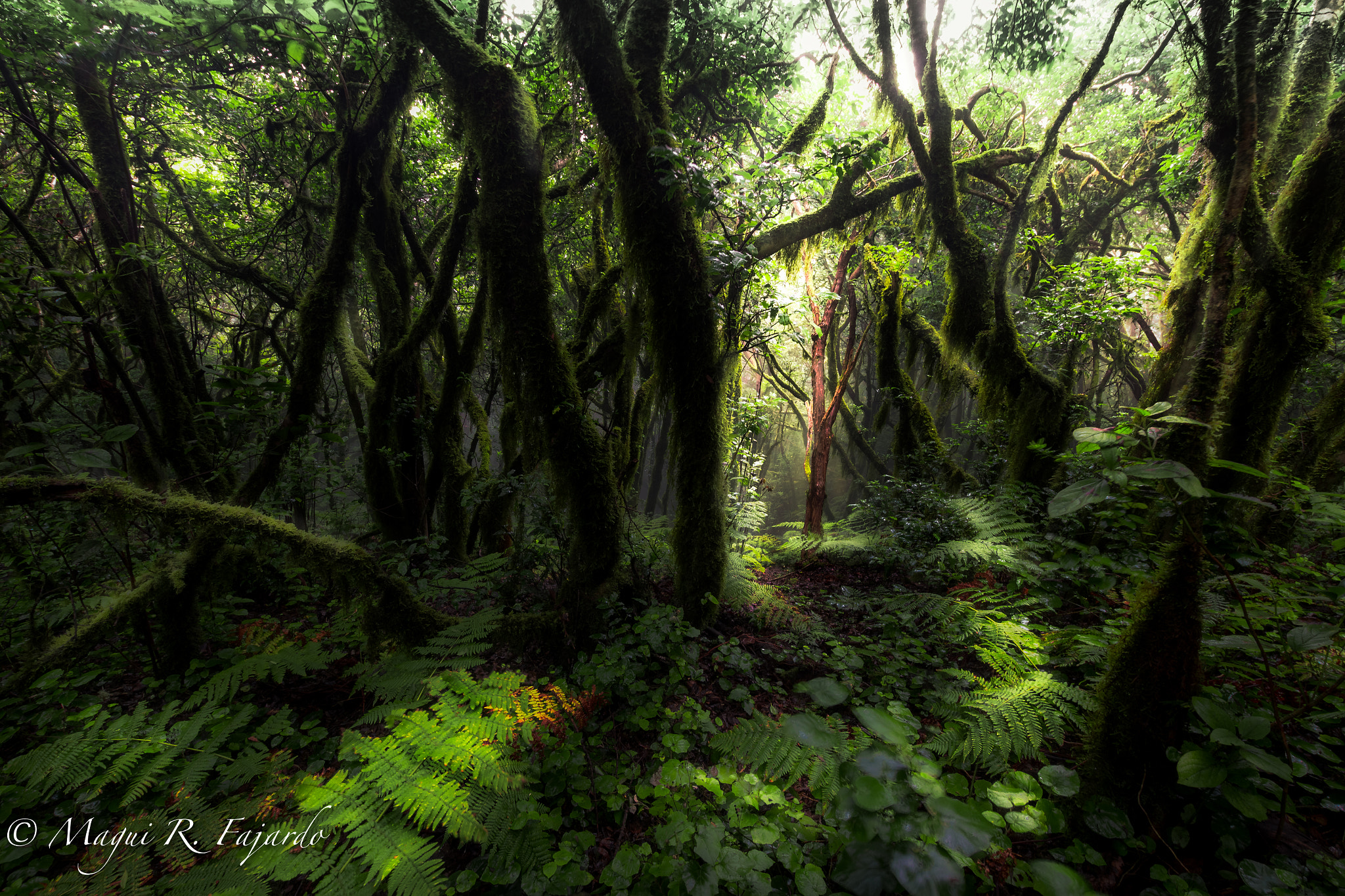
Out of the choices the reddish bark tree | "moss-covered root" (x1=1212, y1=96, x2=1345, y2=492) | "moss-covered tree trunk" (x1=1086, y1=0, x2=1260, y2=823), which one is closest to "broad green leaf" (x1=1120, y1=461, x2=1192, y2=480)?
"moss-covered tree trunk" (x1=1086, y1=0, x2=1260, y2=823)

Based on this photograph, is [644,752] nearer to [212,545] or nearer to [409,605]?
[409,605]

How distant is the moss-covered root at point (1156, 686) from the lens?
4.91ft

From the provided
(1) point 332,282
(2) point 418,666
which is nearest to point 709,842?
(2) point 418,666

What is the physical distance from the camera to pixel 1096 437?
4.61 feet

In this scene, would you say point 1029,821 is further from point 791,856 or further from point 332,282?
point 332,282

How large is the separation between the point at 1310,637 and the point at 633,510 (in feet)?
12.6

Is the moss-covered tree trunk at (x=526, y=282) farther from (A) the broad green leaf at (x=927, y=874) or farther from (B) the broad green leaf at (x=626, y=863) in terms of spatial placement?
(A) the broad green leaf at (x=927, y=874)

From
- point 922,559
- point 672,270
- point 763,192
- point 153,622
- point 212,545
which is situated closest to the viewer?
point 212,545

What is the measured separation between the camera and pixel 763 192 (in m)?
3.90

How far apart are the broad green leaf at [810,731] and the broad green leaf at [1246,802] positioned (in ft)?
3.68

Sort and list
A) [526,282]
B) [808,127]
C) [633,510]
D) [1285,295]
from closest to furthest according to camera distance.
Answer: [526,282] < [1285,295] < [633,510] < [808,127]

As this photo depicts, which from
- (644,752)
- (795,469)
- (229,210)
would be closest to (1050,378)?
(644,752)

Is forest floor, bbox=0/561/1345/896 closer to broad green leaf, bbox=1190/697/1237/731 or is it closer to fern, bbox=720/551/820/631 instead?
fern, bbox=720/551/820/631

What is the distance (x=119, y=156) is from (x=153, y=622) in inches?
148
